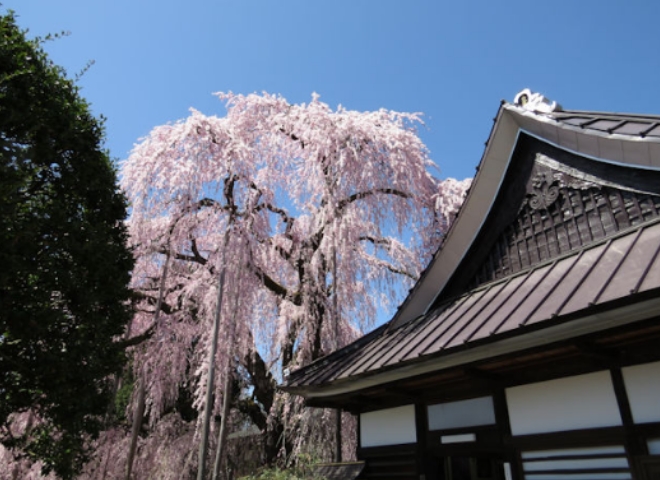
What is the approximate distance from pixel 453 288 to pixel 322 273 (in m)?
4.18

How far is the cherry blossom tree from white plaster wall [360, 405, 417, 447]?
300 centimetres

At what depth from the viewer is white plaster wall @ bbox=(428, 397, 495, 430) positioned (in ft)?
15.5

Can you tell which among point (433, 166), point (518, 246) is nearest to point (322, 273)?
point (433, 166)

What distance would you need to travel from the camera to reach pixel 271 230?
10812 millimetres

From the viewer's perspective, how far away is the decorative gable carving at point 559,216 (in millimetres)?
4512

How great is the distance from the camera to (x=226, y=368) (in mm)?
9227

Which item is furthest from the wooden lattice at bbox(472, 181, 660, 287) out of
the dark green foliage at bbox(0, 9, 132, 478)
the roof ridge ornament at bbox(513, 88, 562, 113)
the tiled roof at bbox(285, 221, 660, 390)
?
the dark green foliage at bbox(0, 9, 132, 478)

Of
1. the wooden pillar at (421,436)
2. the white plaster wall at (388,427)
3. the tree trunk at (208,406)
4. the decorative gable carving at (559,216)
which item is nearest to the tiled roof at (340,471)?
the white plaster wall at (388,427)

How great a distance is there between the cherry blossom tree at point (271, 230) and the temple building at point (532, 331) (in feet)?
11.3

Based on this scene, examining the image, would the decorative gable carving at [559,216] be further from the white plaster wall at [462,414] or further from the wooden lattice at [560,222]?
the white plaster wall at [462,414]

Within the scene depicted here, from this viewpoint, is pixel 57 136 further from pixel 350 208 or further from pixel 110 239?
pixel 350 208

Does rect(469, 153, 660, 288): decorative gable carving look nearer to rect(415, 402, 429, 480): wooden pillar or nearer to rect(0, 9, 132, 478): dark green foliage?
rect(415, 402, 429, 480): wooden pillar

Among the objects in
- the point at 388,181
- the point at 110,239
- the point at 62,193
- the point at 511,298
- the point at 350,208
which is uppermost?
the point at 388,181

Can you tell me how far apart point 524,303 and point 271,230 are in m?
7.42
